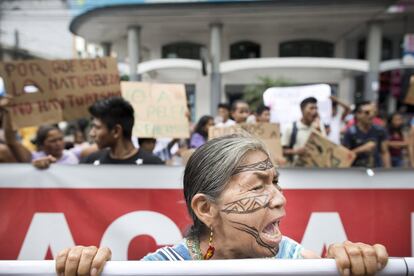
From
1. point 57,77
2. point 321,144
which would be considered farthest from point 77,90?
point 321,144

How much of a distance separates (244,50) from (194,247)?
933 inches

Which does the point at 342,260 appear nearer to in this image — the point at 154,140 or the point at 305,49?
the point at 154,140

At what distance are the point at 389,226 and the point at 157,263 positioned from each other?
1.86 meters

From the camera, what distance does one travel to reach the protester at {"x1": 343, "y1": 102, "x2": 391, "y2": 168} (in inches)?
192

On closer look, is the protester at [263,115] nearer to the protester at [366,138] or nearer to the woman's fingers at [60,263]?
the protester at [366,138]

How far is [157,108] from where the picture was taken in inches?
158

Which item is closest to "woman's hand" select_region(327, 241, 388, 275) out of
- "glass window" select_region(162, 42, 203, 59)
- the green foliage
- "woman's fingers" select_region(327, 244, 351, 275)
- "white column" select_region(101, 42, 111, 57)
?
"woman's fingers" select_region(327, 244, 351, 275)

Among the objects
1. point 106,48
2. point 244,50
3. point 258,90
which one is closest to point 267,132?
point 258,90

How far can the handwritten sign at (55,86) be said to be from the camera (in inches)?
143

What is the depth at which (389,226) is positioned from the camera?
2.49 m

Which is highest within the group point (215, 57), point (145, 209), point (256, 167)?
point (215, 57)

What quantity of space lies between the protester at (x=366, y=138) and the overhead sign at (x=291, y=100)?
2.15 feet

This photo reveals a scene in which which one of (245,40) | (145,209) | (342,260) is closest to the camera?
(342,260)

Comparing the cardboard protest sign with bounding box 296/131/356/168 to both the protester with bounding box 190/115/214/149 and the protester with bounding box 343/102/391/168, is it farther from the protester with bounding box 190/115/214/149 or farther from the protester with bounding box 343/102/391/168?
the protester with bounding box 190/115/214/149
